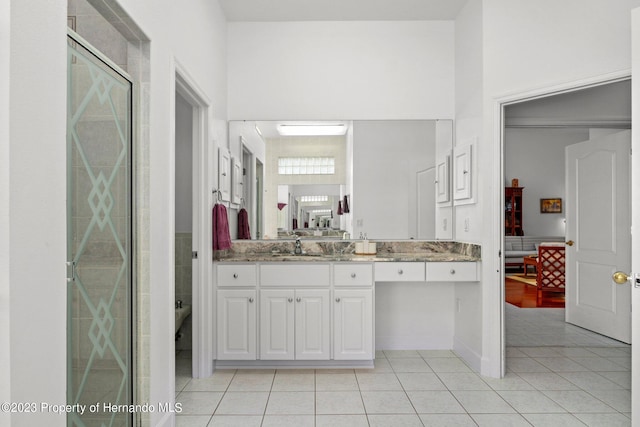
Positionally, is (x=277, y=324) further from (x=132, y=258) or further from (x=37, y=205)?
(x=37, y=205)

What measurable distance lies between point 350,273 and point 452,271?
774 millimetres

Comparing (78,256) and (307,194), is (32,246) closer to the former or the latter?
(78,256)

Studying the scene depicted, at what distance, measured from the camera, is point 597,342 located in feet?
12.4

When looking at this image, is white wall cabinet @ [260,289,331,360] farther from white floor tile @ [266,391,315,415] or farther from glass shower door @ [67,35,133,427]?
glass shower door @ [67,35,133,427]

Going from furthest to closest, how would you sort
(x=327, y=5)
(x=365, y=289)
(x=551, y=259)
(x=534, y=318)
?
(x=551, y=259) < (x=534, y=318) < (x=327, y=5) < (x=365, y=289)

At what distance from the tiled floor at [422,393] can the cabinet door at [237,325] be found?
152mm

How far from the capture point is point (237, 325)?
3.03 m

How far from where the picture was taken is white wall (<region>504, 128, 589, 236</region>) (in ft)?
30.8

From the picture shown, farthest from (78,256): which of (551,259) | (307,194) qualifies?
(551,259)

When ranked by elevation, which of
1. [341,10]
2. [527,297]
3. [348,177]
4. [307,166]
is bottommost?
[527,297]

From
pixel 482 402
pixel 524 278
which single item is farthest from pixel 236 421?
pixel 524 278

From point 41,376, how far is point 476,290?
2.77 meters

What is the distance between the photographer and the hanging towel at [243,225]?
354 cm

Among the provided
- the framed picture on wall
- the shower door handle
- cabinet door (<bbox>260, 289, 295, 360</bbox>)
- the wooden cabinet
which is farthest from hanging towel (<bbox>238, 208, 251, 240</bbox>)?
the framed picture on wall
